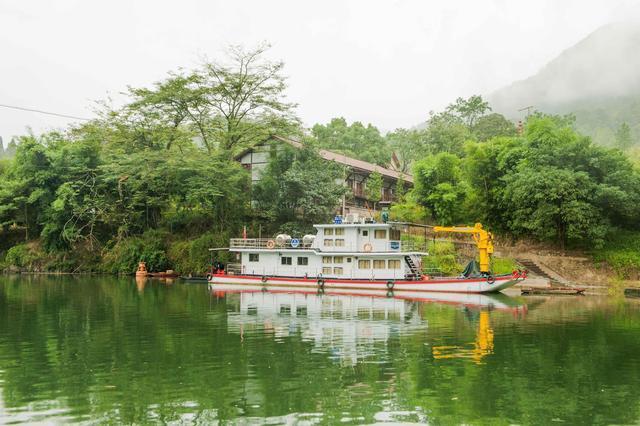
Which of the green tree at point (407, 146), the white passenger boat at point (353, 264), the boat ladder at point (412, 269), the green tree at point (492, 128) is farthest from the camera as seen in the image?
the green tree at point (407, 146)

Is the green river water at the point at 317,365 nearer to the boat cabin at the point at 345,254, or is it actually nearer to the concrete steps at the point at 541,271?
the boat cabin at the point at 345,254

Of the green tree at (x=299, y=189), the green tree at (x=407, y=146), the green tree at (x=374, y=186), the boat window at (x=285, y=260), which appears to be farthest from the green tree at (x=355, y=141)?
the boat window at (x=285, y=260)

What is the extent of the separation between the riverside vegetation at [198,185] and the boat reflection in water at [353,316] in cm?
1116

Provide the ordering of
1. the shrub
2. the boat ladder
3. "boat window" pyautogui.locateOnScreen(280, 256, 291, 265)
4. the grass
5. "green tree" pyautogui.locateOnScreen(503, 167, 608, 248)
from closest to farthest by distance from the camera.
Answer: the boat ladder, "green tree" pyautogui.locateOnScreen(503, 167, 608, 248), the grass, "boat window" pyautogui.locateOnScreen(280, 256, 291, 265), the shrub

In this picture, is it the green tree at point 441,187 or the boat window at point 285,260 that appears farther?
the green tree at point 441,187

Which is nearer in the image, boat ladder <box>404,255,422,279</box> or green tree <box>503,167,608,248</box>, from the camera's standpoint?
boat ladder <box>404,255,422,279</box>

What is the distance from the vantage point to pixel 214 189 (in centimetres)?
4703

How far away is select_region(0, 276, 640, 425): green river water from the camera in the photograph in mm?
10711

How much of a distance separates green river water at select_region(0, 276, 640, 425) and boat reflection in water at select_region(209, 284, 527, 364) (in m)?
0.11

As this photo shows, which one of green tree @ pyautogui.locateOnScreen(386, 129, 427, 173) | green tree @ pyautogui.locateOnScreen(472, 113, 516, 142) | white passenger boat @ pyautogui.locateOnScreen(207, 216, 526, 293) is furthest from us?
green tree @ pyautogui.locateOnScreen(386, 129, 427, 173)

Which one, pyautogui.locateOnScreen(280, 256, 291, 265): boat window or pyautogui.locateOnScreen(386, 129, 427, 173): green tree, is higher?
pyautogui.locateOnScreen(386, 129, 427, 173): green tree

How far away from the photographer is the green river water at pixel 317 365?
422 inches

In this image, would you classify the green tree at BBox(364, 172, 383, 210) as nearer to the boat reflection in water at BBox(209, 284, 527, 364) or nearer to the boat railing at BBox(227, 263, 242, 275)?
the boat railing at BBox(227, 263, 242, 275)

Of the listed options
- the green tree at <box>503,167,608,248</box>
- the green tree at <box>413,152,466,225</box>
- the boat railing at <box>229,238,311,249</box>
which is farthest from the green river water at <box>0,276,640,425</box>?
the green tree at <box>413,152,466,225</box>
